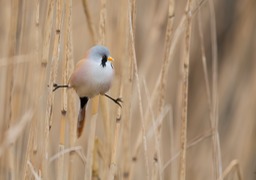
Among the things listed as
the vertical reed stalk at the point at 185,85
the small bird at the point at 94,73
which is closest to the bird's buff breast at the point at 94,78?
the small bird at the point at 94,73

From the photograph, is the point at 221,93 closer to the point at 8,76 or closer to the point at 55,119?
the point at 55,119

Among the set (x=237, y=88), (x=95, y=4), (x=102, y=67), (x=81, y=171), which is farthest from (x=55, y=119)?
(x=102, y=67)

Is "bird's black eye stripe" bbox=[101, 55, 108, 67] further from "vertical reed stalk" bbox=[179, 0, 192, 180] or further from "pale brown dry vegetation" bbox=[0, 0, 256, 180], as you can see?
"vertical reed stalk" bbox=[179, 0, 192, 180]

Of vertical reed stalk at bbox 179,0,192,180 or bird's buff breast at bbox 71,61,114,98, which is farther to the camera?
vertical reed stalk at bbox 179,0,192,180

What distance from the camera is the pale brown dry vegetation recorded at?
1179 millimetres

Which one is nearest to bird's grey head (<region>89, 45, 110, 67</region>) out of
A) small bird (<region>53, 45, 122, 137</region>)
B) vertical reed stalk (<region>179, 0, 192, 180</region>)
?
small bird (<region>53, 45, 122, 137</region>)

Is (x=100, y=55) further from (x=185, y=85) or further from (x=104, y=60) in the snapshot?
(x=185, y=85)

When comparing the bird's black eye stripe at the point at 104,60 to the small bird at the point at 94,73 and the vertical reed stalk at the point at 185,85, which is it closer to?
the small bird at the point at 94,73

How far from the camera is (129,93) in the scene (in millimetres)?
1203

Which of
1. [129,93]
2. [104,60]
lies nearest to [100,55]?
[104,60]

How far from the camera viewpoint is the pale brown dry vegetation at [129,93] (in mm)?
1179

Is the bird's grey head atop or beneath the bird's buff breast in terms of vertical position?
atop

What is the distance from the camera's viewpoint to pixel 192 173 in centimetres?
208

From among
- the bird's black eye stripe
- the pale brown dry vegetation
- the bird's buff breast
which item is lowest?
the bird's buff breast
